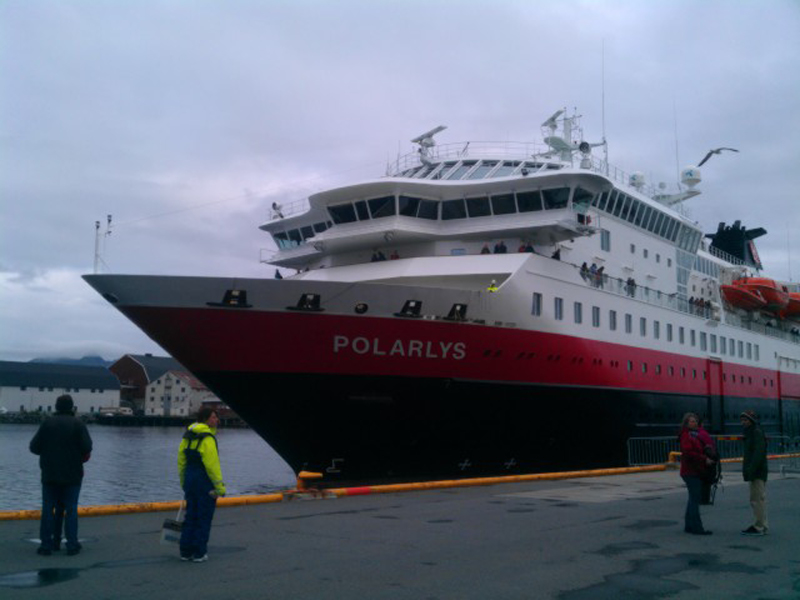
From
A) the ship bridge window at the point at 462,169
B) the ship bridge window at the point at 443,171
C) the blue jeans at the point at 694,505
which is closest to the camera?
the blue jeans at the point at 694,505


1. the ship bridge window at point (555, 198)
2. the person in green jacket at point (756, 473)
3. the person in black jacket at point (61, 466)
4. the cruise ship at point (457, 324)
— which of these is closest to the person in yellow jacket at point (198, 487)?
the person in black jacket at point (61, 466)

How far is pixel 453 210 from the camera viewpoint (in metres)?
20.2

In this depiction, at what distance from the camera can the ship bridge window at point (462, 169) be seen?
845 inches

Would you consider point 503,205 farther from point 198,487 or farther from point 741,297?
point 741,297

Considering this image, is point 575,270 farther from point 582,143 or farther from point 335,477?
point 335,477

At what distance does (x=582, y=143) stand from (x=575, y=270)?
16.5ft

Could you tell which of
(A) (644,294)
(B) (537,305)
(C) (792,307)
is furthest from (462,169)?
(C) (792,307)

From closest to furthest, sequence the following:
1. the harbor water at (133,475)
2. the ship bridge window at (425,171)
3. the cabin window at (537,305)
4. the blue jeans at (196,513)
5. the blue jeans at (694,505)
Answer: the blue jeans at (196,513), the blue jeans at (694,505), the cabin window at (537,305), the harbor water at (133,475), the ship bridge window at (425,171)

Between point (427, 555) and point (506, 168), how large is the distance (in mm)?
15965

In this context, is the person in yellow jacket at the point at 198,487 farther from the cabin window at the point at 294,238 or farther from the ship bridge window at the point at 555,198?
the cabin window at the point at 294,238

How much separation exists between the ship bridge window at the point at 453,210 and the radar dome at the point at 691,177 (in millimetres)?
15806

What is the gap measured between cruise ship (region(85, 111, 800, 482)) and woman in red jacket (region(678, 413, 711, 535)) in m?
7.70

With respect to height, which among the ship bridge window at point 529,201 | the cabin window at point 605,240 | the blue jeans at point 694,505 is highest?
the ship bridge window at point 529,201

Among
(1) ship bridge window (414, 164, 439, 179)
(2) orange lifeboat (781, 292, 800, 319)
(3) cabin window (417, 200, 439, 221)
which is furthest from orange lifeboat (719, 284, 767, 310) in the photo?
(3) cabin window (417, 200, 439, 221)
